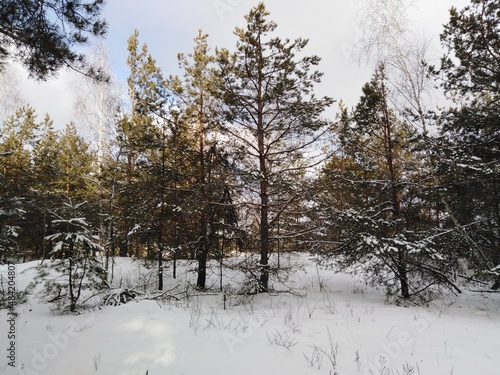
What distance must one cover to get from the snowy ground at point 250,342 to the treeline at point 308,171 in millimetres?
1891

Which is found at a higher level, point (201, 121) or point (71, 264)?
point (201, 121)

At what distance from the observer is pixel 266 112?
10.0m

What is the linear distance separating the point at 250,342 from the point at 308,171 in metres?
6.19

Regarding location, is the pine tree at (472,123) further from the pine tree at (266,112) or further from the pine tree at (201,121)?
the pine tree at (201,121)

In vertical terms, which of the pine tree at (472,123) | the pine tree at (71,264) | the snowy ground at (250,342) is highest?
the pine tree at (472,123)

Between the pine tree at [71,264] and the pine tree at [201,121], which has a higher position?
the pine tree at [201,121]

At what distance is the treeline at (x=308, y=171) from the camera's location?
8.21 metres

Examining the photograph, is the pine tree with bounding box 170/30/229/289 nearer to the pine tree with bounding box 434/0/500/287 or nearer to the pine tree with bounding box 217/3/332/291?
the pine tree with bounding box 217/3/332/291

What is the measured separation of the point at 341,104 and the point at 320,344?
20.9 metres

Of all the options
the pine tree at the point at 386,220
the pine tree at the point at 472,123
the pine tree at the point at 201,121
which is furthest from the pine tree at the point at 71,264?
the pine tree at the point at 472,123

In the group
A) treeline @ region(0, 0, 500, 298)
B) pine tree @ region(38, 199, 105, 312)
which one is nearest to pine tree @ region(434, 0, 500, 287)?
treeline @ region(0, 0, 500, 298)

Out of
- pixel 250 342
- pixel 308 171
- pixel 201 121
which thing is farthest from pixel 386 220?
pixel 201 121

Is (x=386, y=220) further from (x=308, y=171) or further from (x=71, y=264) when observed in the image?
(x=71, y=264)

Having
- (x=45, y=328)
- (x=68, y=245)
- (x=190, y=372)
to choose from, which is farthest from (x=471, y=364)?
(x=68, y=245)
